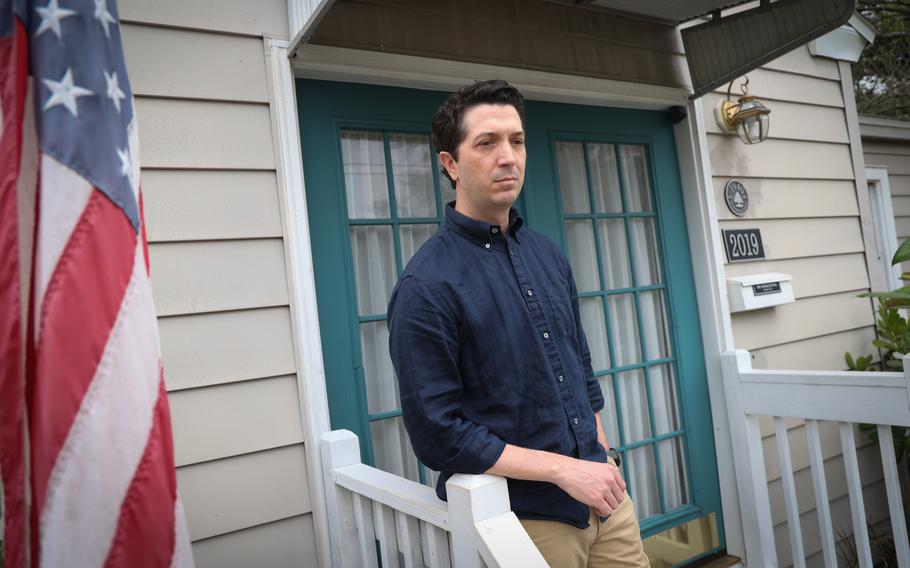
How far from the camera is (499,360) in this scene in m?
1.28

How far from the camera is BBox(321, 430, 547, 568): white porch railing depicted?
3.65ft

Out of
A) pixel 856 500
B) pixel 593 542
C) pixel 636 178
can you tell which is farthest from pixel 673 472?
pixel 593 542

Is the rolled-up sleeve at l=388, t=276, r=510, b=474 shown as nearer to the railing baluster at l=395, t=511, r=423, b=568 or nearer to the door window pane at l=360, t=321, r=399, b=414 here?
A: the railing baluster at l=395, t=511, r=423, b=568

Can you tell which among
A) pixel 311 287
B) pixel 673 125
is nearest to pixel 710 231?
pixel 673 125

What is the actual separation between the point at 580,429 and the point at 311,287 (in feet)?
2.80

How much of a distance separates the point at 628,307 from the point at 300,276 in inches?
58.2

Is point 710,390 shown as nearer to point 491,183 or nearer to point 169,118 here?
point 491,183

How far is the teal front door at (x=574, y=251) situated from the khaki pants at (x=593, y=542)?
767 millimetres

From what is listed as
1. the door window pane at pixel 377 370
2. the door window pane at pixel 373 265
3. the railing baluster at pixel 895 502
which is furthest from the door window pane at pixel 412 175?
the railing baluster at pixel 895 502

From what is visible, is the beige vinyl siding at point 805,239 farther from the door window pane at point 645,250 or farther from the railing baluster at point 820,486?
the railing baluster at point 820,486

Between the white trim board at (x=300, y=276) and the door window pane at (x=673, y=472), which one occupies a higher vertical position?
the white trim board at (x=300, y=276)

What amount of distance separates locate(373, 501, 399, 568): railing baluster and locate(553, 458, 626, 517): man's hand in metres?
0.48

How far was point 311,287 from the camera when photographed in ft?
5.77

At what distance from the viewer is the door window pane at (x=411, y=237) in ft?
6.96
